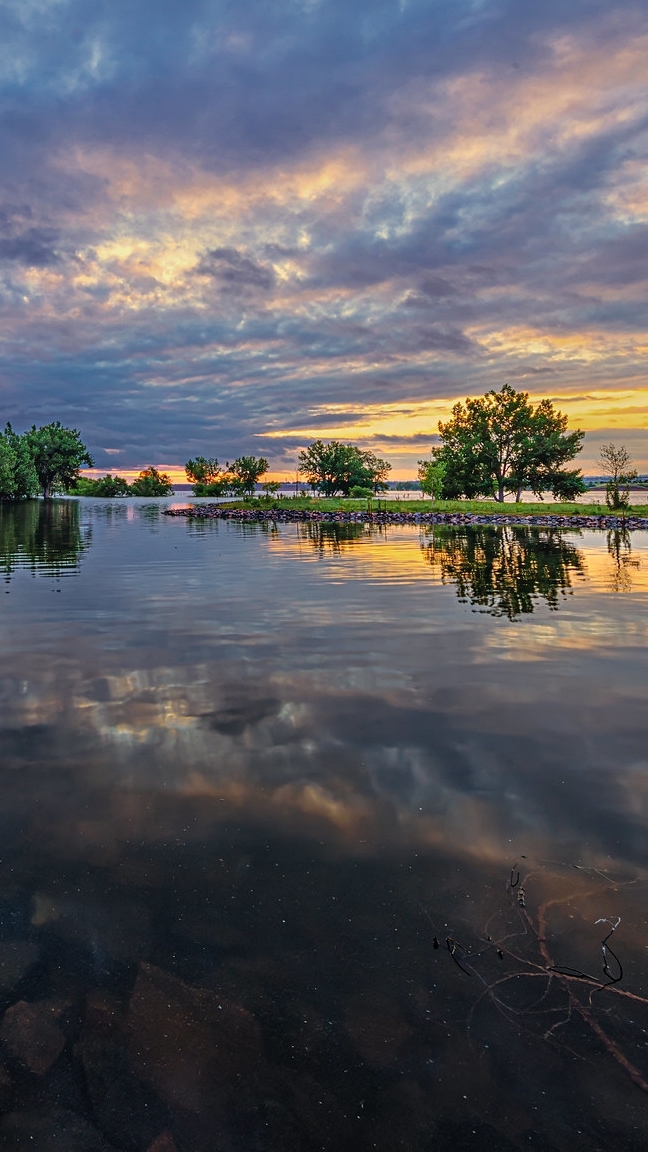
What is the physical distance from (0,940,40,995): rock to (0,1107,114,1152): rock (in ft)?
3.15

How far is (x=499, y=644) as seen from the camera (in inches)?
535

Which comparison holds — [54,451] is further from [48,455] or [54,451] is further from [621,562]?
[621,562]

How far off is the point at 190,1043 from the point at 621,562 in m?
31.4

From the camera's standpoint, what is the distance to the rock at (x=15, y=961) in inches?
161

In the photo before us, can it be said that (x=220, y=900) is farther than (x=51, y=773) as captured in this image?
No

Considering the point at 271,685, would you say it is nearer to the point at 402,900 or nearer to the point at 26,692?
the point at 26,692

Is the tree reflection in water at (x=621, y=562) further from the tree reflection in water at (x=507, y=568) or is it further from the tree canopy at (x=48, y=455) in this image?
the tree canopy at (x=48, y=455)

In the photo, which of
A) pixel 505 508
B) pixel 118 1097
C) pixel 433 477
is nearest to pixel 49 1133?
pixel 118 1097

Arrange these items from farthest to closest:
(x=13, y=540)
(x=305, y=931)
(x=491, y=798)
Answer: (x=13, y=540) < (x=491, y=798) < (x=305, y=931)

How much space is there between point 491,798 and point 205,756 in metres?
3.69

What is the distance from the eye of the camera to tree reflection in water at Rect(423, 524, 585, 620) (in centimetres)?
1975

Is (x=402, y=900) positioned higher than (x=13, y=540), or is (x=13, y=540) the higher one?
(x=13, y=540)

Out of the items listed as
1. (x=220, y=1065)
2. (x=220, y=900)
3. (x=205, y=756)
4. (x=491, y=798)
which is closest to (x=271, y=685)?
(x=205, y=756)

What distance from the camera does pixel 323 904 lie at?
493cm
